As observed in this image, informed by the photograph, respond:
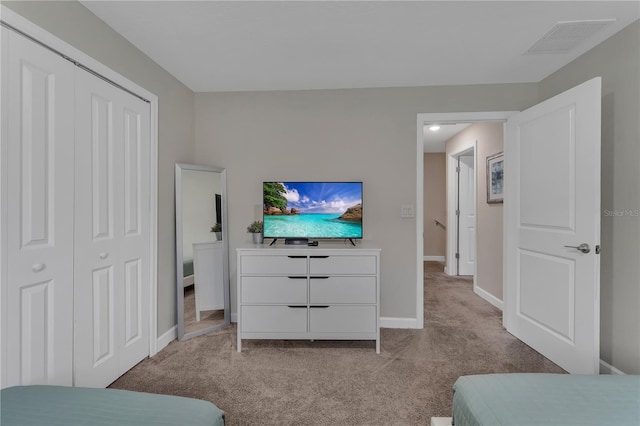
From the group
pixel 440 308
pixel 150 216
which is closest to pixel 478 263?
pixel 440 308

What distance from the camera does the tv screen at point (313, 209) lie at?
2.86m

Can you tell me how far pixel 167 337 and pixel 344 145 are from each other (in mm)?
2404

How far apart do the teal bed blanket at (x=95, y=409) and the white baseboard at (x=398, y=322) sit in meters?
2.20

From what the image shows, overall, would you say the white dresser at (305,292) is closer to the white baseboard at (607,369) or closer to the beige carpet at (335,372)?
the beige carpet at (335,372)

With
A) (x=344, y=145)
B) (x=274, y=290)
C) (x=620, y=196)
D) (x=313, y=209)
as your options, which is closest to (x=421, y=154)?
(x=344, y=145)

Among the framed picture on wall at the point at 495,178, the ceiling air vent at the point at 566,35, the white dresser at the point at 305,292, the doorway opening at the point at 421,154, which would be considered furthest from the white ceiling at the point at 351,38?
the white dresser at the point at 305,292

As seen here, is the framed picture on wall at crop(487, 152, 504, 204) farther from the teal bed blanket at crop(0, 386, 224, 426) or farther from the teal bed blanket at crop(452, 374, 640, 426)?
the teal bed blanket at crop(0, 386, 224, 426)

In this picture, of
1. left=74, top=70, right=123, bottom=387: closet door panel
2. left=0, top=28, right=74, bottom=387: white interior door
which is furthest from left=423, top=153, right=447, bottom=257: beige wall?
left=0, top=28, right=74, bottom=387: white interior door

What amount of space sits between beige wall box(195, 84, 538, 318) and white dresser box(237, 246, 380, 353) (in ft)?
2.12

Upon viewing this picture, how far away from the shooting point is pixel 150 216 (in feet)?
7.91

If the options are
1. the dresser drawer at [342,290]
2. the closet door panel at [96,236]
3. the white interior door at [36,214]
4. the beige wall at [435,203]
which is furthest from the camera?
the beige wall at [435,203]

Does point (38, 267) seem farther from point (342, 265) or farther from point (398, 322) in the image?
point (398, 322)

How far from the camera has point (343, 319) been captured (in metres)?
2.48

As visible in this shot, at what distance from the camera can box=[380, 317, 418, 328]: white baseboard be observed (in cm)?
299
